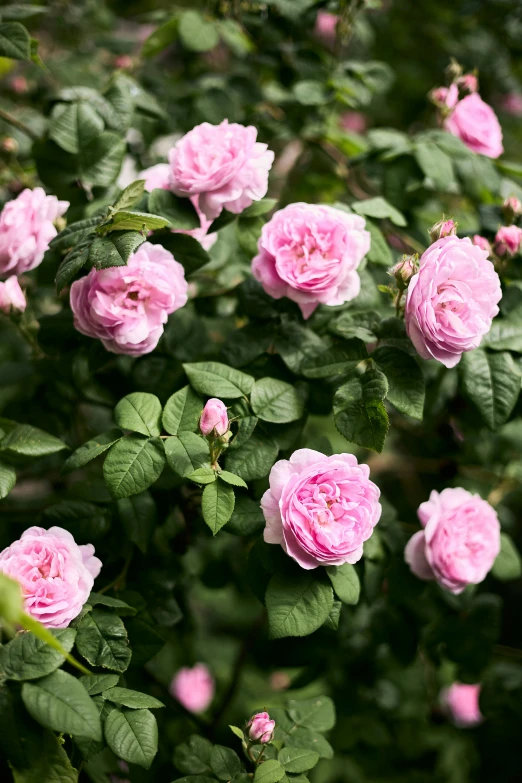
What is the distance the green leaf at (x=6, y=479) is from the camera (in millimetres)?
850

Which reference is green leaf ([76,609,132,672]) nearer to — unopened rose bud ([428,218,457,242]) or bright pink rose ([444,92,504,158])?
unopened rose bud ([428,218,457,242])

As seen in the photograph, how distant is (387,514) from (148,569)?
0.40 m

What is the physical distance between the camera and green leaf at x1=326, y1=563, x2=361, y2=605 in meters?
0.82

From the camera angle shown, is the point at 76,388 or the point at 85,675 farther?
the point at 76,388

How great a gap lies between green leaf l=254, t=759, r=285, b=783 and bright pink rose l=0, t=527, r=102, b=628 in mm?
285

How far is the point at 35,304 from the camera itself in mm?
1393

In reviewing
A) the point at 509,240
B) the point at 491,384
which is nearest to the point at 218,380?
the point at 491,384

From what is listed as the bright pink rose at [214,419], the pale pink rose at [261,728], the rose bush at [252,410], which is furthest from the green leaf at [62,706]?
the bright pink rose at [214,419]

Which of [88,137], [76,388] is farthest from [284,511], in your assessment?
[88,137]

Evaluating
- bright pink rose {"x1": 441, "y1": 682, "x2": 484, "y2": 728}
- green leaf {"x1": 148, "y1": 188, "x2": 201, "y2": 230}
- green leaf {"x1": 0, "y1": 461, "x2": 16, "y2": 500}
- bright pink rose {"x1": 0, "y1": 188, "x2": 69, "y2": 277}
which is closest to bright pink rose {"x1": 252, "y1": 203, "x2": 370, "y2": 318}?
green leaf {"x1": 148, "y1": 188, "x2": 201, "y2": 230}

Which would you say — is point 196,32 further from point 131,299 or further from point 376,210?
point 131,299

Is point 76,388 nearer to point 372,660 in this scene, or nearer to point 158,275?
point 158,275

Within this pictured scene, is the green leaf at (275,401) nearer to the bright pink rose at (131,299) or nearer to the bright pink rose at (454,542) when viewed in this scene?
the bright pink rose at (131,299)

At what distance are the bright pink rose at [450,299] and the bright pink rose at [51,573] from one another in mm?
500
